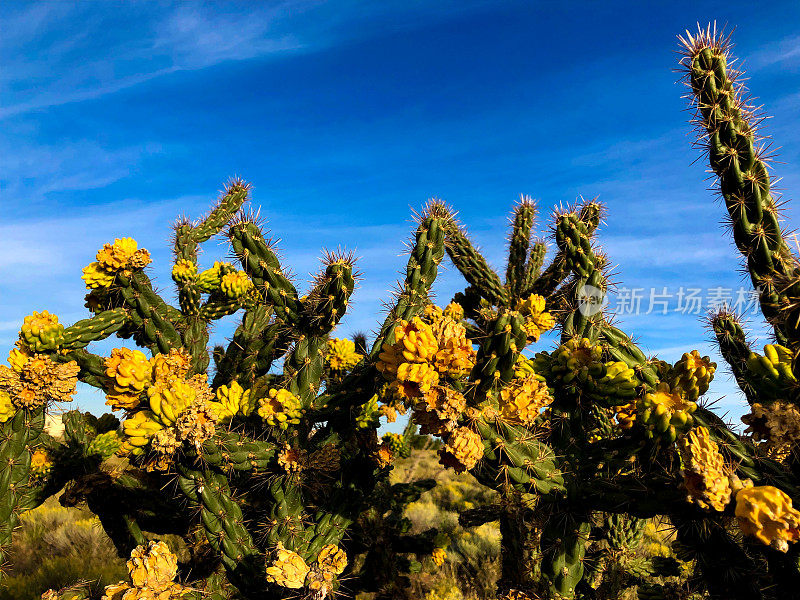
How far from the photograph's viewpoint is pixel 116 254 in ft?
11.8

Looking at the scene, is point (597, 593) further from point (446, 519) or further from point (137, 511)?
point (446, 519)

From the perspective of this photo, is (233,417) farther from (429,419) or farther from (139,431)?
(429,419)

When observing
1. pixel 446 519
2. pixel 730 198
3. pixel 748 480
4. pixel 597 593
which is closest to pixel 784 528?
pixel 748 480

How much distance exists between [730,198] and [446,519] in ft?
24.3

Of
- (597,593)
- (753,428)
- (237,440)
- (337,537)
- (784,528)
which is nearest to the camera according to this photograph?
(784,528)

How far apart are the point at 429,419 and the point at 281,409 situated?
1225mm

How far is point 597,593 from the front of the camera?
4.59 m

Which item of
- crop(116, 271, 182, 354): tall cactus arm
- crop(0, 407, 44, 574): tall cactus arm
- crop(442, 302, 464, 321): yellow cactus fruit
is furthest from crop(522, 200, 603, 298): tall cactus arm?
crop(0, 407, 44, 574): tall cactus arm

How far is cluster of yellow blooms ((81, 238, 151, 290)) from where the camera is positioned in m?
3.61

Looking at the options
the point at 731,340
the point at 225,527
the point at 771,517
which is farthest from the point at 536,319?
the point at 225,527

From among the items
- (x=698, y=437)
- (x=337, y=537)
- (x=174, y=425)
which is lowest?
(x=337, y=537)

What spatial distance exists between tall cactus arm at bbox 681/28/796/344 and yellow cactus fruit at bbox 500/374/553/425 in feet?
3.60

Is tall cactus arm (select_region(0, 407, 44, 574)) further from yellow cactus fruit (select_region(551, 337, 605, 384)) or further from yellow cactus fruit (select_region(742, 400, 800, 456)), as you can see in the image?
yellow cactus fruit (select_region(742, 400, 800, 456))

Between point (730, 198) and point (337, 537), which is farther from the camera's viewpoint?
point (337, 537)
